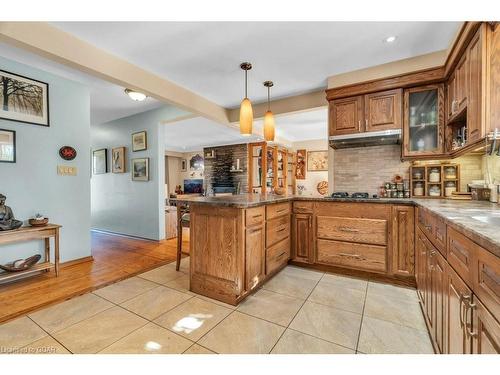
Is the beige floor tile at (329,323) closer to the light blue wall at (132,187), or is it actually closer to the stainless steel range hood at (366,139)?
the stainless steel range hood at (366,139)

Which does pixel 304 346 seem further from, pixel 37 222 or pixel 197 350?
pixel 37 222

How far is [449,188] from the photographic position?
8.26 feet

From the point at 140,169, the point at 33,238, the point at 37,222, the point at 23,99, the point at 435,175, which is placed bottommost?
the point at 33,238

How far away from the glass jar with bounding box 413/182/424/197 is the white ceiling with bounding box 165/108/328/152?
6.78 feet

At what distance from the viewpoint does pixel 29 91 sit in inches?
102

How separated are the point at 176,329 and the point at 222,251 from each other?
64 centimetres

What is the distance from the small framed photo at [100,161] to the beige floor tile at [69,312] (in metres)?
3.47

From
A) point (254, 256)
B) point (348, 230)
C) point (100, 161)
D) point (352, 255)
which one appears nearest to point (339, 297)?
point (352, 255)

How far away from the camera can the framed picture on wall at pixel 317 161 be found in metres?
6.93

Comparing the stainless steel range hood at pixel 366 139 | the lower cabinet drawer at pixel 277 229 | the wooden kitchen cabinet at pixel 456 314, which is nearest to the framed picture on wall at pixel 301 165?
the stainless steel range hood at pixel 366 139

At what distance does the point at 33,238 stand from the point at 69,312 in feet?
3.56

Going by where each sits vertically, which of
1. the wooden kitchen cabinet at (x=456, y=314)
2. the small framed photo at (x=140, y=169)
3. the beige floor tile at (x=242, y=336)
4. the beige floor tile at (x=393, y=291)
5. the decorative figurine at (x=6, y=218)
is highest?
the small framed photo at (x=140, y=169)
